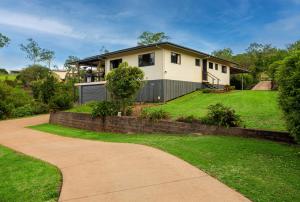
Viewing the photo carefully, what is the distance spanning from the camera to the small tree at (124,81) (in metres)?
16.3

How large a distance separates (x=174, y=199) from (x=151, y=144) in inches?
202

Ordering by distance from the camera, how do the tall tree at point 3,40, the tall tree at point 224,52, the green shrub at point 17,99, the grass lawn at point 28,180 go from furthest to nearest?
the tall tree at point 224,52, the tall tree at point 3,40, the green shrub at point 17,99, the grass lawn at point 28,180

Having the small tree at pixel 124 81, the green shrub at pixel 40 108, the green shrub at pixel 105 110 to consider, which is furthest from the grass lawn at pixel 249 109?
the green shrub at pixel 40 108

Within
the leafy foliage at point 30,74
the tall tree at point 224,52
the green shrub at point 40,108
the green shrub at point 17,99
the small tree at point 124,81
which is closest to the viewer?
the small tree at point 124,81

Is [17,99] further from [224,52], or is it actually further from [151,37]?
[224,52]

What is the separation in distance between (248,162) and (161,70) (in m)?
16.6

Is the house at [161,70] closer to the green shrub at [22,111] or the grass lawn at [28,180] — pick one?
the green shrub at [22,111]

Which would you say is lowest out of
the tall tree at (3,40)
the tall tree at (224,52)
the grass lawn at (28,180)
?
the grass lawn at (28,180)

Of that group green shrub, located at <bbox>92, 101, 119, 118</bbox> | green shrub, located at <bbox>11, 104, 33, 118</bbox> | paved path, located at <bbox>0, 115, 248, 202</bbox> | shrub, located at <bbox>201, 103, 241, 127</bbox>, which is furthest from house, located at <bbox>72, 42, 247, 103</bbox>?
paved path, located at <bbox>0, 115, 248, 202</bbox>

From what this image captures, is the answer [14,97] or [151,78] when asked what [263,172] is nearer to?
[151,78]

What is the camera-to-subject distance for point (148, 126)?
14.6 m

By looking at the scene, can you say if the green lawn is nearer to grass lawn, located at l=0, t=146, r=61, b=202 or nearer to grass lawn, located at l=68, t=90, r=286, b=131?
grass lawn, located at l=68, t=90, r=286, b=131

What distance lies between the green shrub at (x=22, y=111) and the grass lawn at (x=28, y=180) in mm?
18204

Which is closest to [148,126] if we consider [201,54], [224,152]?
[224,152]
